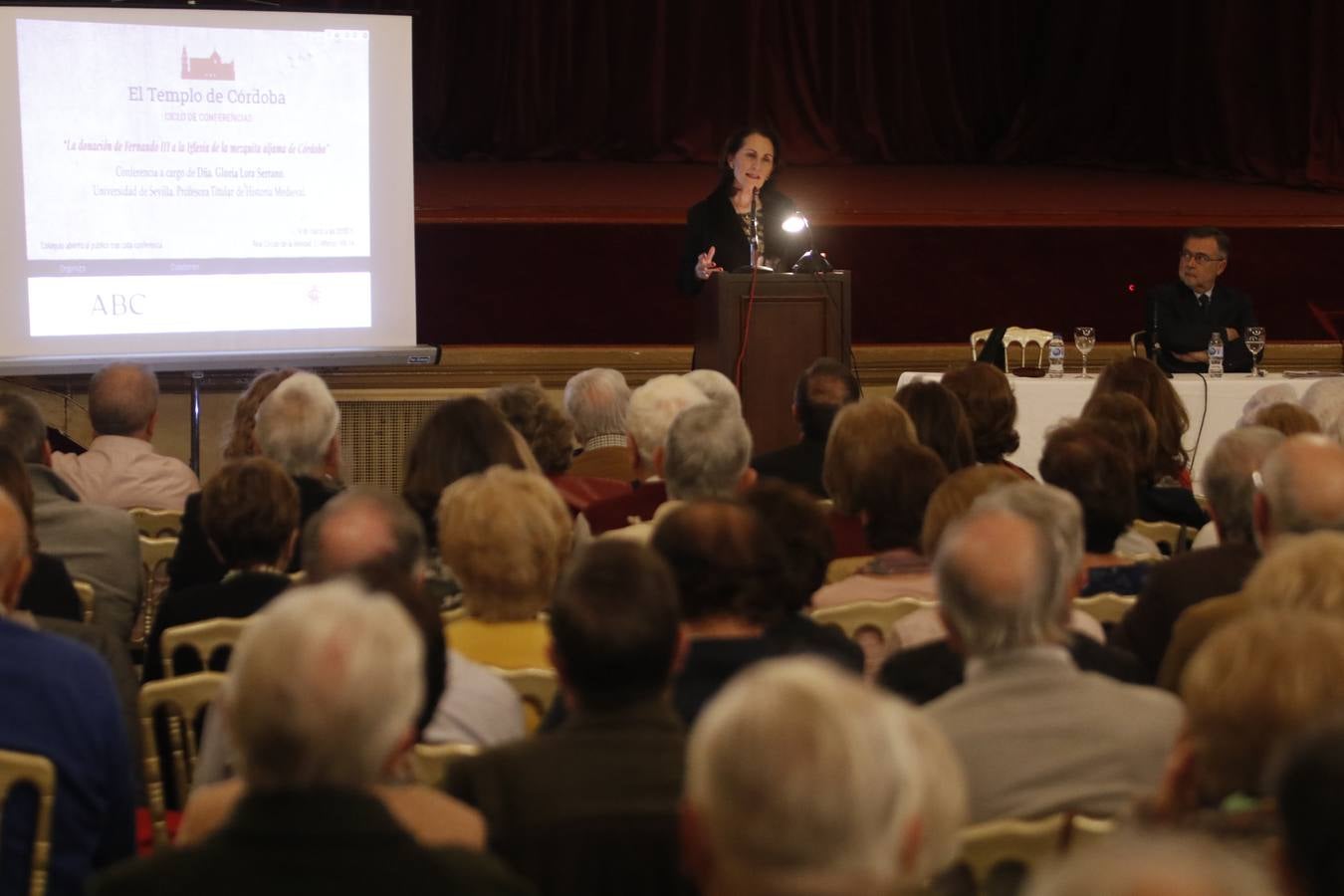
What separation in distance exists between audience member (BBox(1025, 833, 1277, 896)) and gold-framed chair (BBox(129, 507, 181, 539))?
3.43 metres

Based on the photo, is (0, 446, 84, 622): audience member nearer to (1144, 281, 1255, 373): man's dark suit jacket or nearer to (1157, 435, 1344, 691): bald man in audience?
(1157, 435, 1344, 691): bald man in audience

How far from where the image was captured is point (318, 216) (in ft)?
21.4

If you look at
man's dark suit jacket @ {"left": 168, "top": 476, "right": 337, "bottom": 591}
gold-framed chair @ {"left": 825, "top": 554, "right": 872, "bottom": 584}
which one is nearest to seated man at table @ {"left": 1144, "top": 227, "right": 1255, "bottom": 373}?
gold-framed chair @ {"left": 825, "top": 554, "right": 872, "bottom": 584}

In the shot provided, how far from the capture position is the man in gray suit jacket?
2.06 m

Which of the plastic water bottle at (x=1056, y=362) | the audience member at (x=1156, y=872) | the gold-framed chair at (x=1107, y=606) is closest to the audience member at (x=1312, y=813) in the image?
the audience member at (x=1156, y=872)

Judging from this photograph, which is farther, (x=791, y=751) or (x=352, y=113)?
(x=352, y=113)

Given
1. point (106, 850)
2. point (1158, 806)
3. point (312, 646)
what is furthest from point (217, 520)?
point (1158, 806)

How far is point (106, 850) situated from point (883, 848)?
136 centimetres

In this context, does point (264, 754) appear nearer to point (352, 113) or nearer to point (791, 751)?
point (791, 751)

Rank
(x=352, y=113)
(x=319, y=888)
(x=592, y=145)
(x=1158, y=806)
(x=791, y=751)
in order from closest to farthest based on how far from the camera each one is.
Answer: (x=791, y=751)
(x=319, y=888)
(x=1158, y=806)
(x=352, y=113)
(x=592, y=145)

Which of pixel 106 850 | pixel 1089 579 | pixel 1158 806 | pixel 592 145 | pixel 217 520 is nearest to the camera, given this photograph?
pixel 1158 806

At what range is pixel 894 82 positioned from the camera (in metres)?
11.5

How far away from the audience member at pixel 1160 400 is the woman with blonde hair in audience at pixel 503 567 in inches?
92.1

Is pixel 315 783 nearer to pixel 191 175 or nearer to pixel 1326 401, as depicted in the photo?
pixel 1326 401
